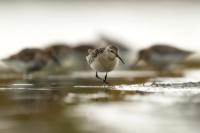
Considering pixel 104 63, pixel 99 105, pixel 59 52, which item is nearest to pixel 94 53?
pixel 104 63

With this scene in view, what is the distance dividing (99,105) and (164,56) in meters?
5.16

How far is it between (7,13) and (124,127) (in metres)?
21.6

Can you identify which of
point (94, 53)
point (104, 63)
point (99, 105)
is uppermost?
point (94, 53)

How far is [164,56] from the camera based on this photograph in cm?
1389

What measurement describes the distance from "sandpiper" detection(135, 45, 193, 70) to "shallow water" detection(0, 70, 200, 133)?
141 centimetres

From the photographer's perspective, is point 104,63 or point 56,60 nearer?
point 104,63

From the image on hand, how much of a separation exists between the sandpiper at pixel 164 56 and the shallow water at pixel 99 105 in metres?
1.41

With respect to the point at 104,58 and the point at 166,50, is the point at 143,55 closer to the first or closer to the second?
the point at 166,50

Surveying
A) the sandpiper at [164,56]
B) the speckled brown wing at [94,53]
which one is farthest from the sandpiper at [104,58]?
the sandpiper at [164,56]

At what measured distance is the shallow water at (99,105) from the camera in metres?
7.34

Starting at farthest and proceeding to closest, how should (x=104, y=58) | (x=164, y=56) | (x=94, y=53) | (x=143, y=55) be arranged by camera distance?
1. (x=143, y=55)
2. (x=164, y=56)
3. (x=94, y=53)
4. (x=104, y=58)

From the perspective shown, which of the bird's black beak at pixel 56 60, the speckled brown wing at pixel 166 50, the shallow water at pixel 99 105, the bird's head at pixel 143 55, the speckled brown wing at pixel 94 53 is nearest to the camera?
the shallow water at pixel 99 105

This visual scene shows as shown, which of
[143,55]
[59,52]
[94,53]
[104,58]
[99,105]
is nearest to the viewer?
[99,105]

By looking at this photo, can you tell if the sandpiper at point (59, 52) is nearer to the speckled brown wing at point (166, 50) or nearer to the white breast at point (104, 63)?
the speckled brown wing at point (166, 50)
